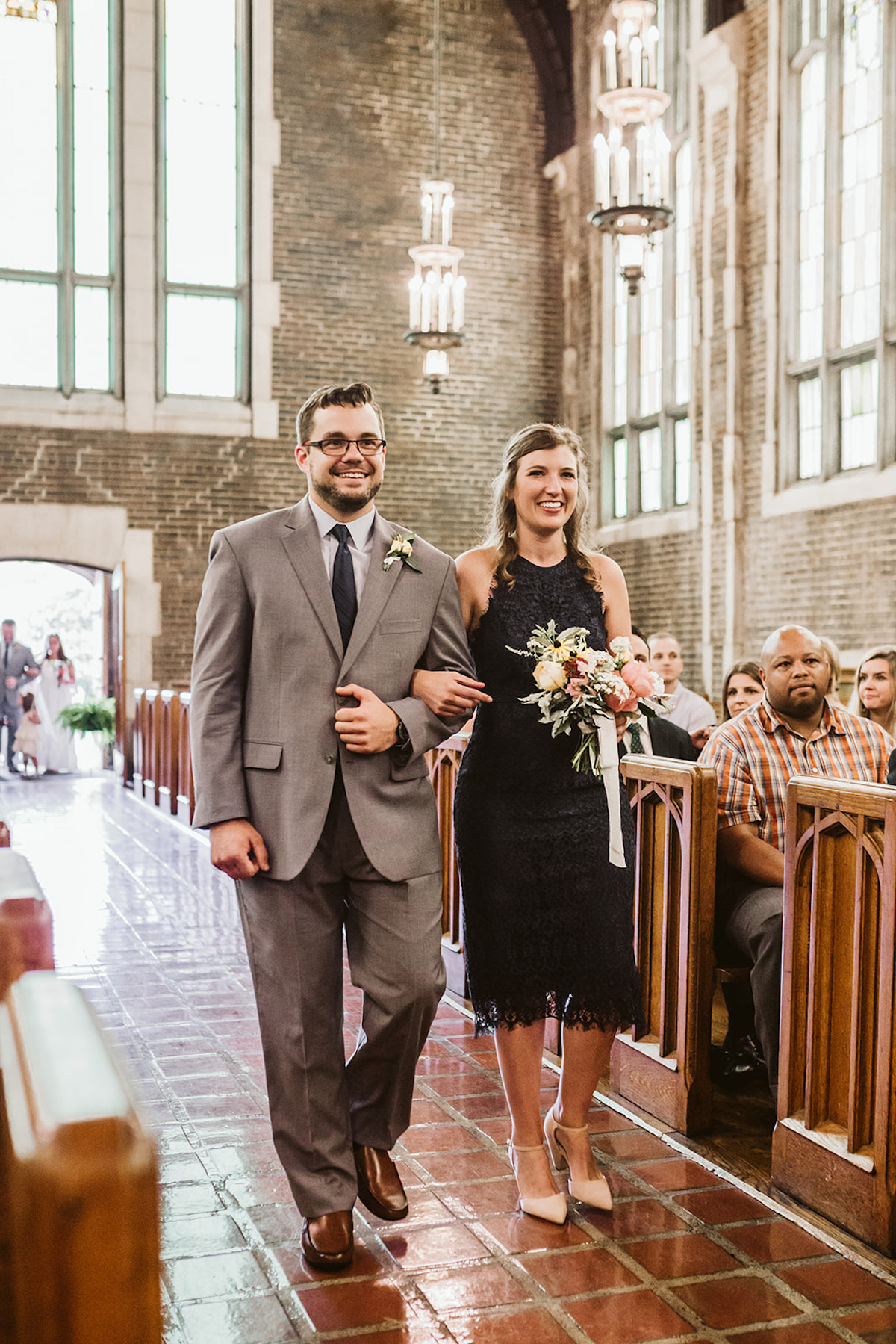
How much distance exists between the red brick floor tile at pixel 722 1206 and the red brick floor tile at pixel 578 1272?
0.31m

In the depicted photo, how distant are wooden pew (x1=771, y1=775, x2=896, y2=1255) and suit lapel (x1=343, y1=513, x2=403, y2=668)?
1067mm

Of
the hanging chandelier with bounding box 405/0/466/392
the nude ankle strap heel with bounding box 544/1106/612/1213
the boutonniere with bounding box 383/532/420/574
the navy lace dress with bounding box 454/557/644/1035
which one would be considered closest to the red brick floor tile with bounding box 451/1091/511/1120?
the nude ankle strap heel with bounding box 544/1106/612/1213

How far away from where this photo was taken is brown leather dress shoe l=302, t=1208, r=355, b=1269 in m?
2.59

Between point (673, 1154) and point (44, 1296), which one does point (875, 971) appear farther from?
point (44, 1296)

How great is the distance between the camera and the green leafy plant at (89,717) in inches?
562

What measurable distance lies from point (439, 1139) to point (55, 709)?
12.0m

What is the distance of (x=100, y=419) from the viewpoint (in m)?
13.0

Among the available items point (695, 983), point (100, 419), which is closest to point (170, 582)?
point (100, 419)

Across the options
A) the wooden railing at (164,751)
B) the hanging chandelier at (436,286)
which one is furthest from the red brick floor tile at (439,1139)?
the hanging chandelier at (436,286)

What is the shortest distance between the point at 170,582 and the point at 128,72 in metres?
5.05

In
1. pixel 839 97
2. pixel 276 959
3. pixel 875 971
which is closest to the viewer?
pixel 276 959

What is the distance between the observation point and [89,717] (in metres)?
14.4

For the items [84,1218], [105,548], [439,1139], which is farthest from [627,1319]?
[105,548]

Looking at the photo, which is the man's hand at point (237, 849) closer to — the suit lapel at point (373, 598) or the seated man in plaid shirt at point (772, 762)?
the suit lapel at point (373, 598)
